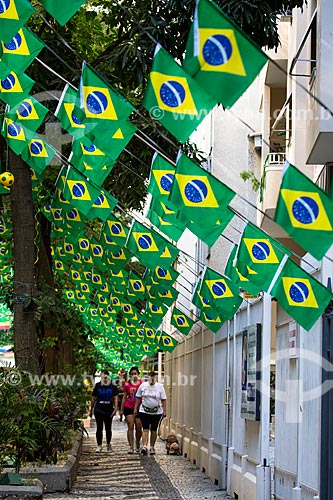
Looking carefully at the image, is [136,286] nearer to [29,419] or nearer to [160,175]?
[29,419]

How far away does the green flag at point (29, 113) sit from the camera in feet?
48.6

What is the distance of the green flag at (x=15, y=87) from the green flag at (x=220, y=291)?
3.78m

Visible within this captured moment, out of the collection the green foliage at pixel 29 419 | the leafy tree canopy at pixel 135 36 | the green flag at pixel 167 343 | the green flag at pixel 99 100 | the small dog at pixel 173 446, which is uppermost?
the leafy tree canopy at pixel 135 36

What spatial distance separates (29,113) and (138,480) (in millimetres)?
7183

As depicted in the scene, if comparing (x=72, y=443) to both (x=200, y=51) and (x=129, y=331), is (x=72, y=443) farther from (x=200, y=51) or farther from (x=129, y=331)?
(x=200, y=51)

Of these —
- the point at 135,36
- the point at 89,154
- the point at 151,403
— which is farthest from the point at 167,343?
the point at 89,154

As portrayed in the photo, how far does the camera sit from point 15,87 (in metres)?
13.6

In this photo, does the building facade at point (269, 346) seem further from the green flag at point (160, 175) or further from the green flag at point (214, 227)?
the green flag at point (160, 175)

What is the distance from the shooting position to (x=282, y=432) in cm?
1291

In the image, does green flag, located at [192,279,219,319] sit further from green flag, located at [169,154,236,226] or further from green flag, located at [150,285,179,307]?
green flag, located at [169,154,236,226]

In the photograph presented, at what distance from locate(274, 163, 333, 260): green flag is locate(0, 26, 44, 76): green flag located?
373cm

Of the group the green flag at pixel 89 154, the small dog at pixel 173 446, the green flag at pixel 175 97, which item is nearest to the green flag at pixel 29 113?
the green flag at pixel 89 154

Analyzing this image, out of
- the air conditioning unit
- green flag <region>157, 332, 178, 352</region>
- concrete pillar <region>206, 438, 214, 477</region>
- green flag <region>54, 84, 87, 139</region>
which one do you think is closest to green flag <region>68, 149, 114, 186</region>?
green flag <region>54, 84, 87, 139</region>

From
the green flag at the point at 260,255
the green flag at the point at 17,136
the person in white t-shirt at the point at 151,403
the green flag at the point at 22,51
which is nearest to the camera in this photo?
the green flag at the point at 260,255
